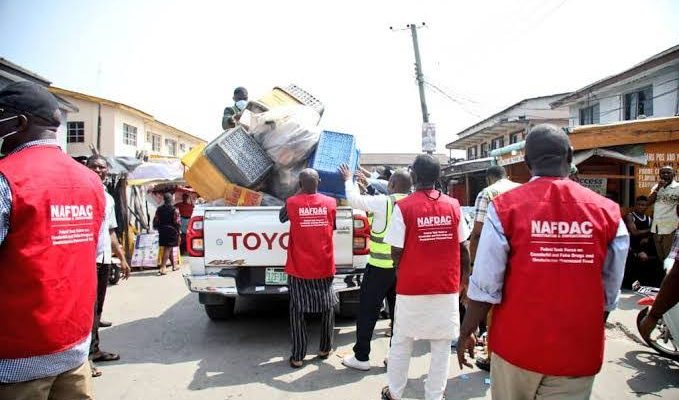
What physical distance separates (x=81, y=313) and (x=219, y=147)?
352 centimetres

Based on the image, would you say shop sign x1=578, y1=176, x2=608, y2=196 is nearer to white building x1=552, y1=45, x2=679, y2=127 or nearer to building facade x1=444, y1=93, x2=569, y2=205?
building facade x1=444, y1=93, x2=569, y2=205

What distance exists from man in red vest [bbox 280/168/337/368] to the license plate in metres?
0.52

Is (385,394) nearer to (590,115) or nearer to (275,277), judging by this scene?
(275,277)

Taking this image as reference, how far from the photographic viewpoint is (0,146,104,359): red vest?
177 centimetres

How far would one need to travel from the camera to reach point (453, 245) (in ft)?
11.2

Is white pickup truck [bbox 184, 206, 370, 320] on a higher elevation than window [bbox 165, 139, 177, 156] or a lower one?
lower

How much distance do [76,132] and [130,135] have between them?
10.6ft

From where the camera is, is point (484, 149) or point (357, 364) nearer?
point (357, 364)

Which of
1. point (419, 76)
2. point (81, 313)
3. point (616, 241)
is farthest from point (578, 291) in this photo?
point (419, 76)

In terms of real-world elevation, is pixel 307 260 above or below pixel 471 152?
below

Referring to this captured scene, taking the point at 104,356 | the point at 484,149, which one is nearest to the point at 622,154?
the point at 104,356

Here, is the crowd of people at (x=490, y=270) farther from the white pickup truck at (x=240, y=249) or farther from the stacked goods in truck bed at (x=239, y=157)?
the stacked goods in truck bed at (x=239, y=157)

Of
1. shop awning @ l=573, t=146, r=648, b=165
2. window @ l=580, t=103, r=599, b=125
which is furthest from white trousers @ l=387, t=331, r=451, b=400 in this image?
window @ l=580, t=103, r=599, b=125

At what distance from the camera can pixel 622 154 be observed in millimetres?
9055
